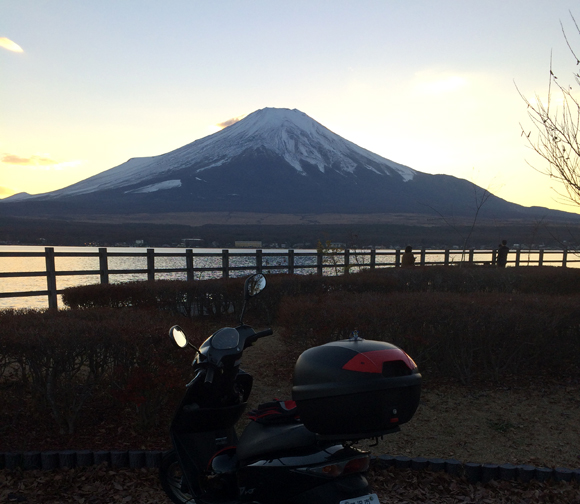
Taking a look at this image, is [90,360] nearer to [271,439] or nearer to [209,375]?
[209,375]

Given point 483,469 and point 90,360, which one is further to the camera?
point 90,360

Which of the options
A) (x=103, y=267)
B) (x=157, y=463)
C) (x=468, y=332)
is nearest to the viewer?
(x=157, y=463)

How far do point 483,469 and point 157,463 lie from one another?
268 cm

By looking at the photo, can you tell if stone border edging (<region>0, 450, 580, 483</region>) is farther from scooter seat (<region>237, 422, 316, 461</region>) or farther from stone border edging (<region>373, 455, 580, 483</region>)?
scooter seat (<region>237, 422, 316, 461</region>)

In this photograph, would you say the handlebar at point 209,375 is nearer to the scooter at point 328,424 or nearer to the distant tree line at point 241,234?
the scooter at point 328,424

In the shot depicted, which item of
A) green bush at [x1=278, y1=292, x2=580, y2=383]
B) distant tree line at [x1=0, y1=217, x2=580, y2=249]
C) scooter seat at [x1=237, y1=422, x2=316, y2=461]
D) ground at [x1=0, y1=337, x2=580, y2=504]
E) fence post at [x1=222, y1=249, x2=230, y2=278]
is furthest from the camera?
distant tree line at [x1=0, y1=217, x2=580, y2=249]

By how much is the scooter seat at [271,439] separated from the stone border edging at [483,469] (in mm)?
2061

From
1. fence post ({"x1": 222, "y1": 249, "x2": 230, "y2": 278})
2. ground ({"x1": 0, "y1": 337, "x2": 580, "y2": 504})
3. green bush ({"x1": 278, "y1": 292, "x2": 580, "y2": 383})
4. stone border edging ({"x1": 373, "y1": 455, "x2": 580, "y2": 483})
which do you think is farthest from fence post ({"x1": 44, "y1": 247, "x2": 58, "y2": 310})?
stone border edging ({"x1": 373, "y1": 455, "x2": 580, "y2": 483})

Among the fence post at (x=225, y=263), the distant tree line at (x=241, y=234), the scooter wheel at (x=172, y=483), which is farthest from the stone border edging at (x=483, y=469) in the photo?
the distant tree line at (x=241, y=234)

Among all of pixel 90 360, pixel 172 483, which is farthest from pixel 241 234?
pixel 172 483

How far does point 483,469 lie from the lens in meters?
4.17

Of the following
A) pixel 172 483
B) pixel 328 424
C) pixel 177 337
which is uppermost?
pixel 177 337

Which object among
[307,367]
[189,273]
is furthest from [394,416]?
[189,273]

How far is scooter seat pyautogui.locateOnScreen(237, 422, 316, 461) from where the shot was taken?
2.44 meters
